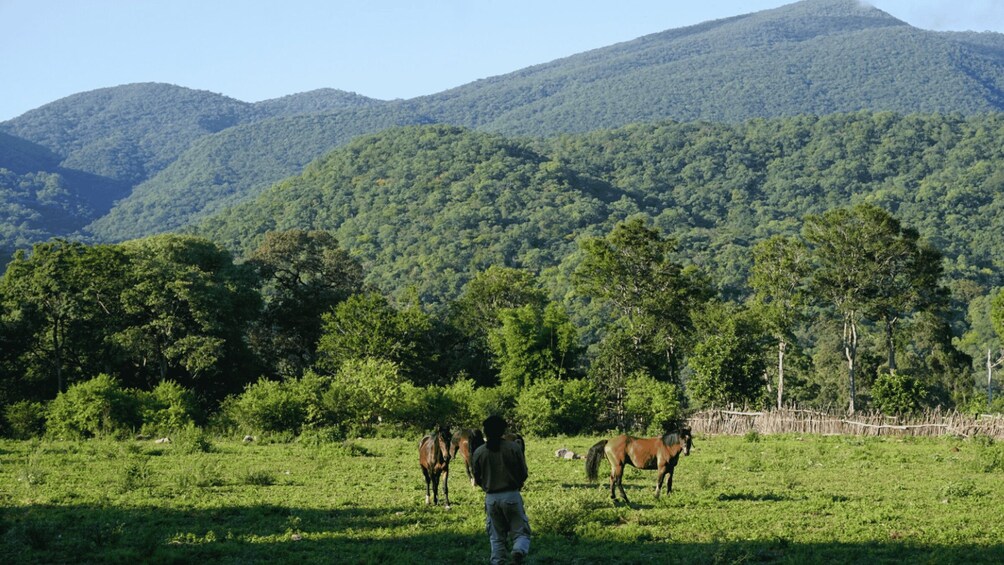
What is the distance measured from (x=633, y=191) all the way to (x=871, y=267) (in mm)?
100751

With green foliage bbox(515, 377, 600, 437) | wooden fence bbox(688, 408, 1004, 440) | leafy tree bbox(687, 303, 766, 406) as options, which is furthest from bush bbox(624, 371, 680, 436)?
green foliage bbox(515, 377, 600, 437)

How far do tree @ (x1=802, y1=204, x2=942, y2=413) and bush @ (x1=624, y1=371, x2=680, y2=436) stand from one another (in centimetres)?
876

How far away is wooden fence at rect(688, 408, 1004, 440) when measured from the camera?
100 ft

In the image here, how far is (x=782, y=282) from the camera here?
4400 cm

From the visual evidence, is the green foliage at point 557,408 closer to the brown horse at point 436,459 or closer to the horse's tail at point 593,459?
the horse's tail at point 593,459

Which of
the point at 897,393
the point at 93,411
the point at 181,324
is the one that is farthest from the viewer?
the point at 181,324

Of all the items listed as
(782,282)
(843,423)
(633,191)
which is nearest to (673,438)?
(843,423)

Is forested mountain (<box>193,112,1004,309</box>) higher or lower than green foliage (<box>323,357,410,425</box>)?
higher

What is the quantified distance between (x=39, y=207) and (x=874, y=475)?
189171mm

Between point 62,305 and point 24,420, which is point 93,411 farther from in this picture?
point 62,305

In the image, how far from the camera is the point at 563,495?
1678 centimetres

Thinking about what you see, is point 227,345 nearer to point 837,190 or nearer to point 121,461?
point 121,461

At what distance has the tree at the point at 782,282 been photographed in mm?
42688

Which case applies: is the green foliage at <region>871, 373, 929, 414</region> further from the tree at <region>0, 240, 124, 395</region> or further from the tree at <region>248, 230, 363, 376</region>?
the tree at <region>0, 240, 124, 395</region>
